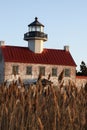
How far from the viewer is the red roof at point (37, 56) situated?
42375 mm

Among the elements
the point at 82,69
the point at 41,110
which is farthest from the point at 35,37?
the point at 41,110

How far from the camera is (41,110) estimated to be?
4.01 meters

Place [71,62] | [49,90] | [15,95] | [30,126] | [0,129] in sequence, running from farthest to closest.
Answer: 1. [71,62]
2. [49,90]
3. [15,95]
4. [0,129]
5. [30,126]

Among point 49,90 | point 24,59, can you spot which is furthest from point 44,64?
point 49,90

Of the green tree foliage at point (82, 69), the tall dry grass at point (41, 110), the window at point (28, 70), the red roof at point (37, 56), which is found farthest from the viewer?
the green tree foliage at point (82, 69)

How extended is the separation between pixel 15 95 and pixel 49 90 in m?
0.47

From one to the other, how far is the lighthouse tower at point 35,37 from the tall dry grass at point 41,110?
1590 inches

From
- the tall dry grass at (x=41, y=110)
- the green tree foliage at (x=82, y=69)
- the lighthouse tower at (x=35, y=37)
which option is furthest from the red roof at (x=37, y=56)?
the tall dry grass at (x=41, y=110)

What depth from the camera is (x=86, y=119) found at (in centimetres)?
362

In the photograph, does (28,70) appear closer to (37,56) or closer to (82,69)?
(37,56)

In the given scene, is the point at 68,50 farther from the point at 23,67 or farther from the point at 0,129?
the point at 0,129

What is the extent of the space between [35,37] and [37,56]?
2.23 meters

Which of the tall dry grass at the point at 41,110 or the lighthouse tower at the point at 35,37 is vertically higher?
the lighthouse tower at the point at 35,37

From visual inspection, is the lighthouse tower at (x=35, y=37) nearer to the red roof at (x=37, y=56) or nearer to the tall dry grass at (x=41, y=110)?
the red roof at (x=37, y=56)
